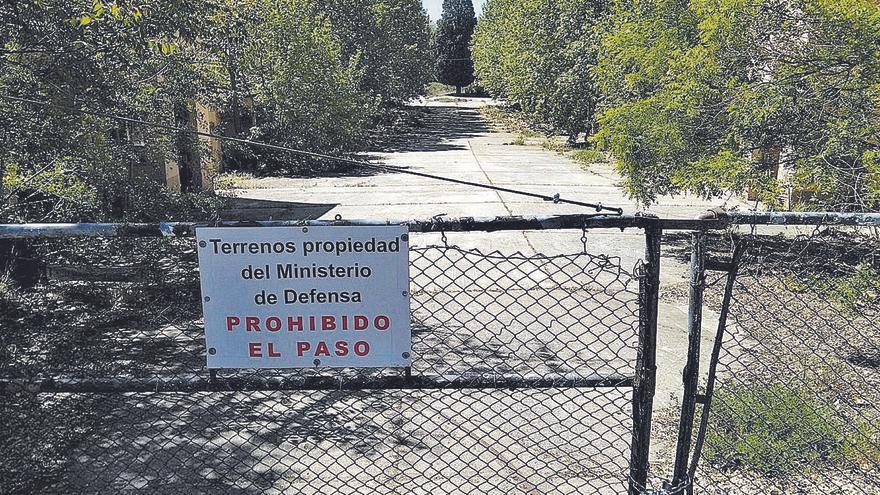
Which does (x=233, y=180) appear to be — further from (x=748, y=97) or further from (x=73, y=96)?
(x=748, y=97)

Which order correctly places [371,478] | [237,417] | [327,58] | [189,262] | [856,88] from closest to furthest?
[371,478] → [237,417] → [856,88] → [189,262] → [327,58]

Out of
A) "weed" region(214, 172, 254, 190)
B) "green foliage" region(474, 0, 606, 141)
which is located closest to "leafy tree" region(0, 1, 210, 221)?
"weed" region(214, 172, 254, 190)

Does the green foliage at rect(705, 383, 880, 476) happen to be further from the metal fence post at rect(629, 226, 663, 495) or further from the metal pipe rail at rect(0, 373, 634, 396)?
the metal pipe rail at rect(0, 373, 634, 396)

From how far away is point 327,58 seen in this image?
2089 cm

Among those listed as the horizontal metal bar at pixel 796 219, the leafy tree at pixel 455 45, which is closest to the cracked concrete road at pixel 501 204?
the horizontal metal bar at pixel 796 219

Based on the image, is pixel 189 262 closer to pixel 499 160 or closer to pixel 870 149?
pixel 870 149

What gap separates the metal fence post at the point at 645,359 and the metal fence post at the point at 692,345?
0.12m

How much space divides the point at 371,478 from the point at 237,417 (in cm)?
119

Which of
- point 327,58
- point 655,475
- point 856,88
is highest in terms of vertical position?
point 327,58

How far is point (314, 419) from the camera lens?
14.9 ft

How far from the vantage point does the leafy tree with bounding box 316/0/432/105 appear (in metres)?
28.5

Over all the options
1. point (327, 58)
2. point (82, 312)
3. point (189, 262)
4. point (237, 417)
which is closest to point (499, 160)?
point (327, 58)

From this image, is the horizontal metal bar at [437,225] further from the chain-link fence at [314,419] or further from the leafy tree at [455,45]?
the leafy tree at [455,45]

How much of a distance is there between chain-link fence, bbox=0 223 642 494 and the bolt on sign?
17 cm
